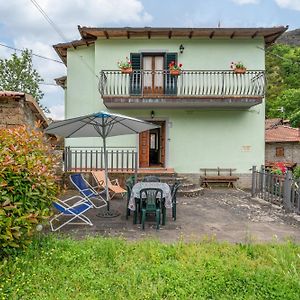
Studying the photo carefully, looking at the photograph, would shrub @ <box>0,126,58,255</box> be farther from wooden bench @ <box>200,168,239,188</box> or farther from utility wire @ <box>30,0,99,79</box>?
wooden bench @ <box>200,168,239,188</box>

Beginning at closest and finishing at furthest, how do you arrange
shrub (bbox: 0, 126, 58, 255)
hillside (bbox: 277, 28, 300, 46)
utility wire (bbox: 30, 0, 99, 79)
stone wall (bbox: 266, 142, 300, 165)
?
1. shrub (bbox: 0, 126, 58, 255)
2. utility wire (bbox: 30, 0, 99, 79)
3. stone wall (bbox: 266, 142, 300, 165)
4. hillside (bbox: 277, 28, 300, 46)

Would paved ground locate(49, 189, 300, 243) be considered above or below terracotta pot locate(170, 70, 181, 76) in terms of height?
below

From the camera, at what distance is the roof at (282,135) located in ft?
74.3

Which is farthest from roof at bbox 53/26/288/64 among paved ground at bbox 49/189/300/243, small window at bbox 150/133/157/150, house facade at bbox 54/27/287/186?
paved ground at bbox 49/189/300/243

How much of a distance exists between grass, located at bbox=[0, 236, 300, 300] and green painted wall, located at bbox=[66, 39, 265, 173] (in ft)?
28.6

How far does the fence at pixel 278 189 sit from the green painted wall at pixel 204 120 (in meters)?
3.48

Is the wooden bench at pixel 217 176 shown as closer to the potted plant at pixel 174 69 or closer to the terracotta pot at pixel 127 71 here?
the potted plant at pixel 174 69

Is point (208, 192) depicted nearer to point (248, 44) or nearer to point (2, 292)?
point (248, 44)

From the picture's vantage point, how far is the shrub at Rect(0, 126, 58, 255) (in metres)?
3.55

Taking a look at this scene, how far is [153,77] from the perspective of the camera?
44.0ft

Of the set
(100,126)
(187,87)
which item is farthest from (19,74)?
(100,126)

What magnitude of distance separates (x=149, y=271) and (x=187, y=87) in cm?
1041

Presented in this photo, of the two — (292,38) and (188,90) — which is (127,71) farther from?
(292,38)

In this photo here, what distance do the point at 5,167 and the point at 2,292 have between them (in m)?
1.44
